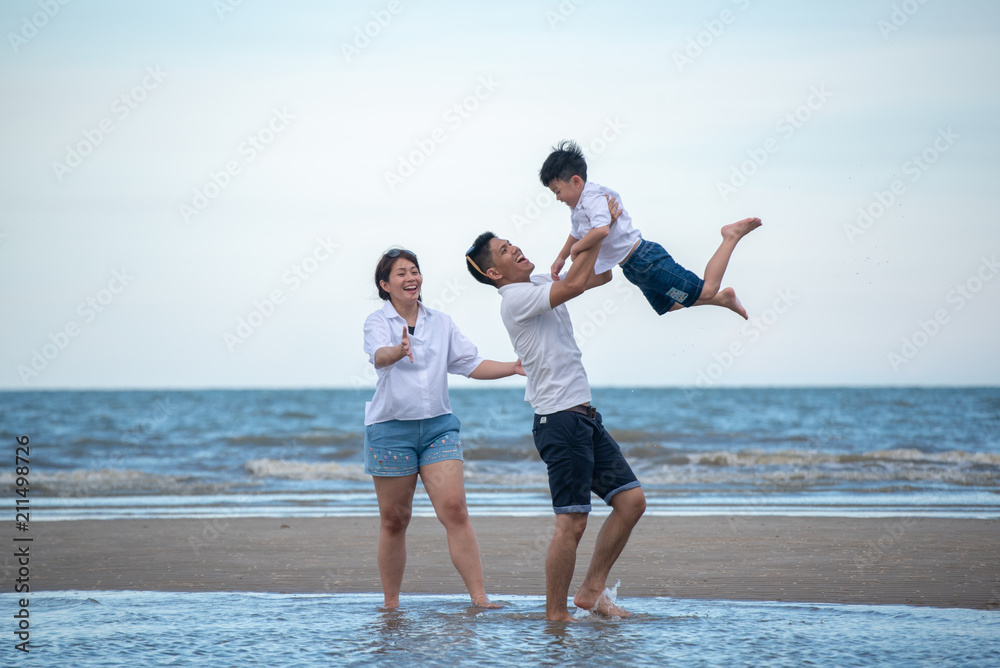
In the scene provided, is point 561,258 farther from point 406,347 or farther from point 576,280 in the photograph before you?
point 406,347

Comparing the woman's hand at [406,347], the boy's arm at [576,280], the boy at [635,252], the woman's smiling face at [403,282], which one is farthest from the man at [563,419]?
the woman's hand at [406,347]

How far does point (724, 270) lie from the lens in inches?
177

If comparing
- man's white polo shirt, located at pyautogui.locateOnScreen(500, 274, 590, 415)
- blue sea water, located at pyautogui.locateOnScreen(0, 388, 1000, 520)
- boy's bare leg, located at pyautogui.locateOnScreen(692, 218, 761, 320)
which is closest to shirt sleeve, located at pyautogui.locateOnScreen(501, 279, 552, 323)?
man's white polo shirt, located at pyautogui.locateOnScreen(500, 274, 590, 415)

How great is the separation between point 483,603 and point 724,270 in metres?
2.12

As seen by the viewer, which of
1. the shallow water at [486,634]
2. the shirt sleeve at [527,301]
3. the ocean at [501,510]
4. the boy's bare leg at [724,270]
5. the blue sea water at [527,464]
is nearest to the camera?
the shallow water at [486,634]

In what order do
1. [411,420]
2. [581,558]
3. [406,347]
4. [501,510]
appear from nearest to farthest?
1. [406,347]
2. [411,420]
3. [581,558]
4. [501,510]

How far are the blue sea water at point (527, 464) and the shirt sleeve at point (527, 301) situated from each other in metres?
5.28

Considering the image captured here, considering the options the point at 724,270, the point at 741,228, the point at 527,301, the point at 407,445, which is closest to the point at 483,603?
the point at 407,445

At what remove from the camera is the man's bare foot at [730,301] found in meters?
4.51

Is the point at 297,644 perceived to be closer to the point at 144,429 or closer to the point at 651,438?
the point at 651,438

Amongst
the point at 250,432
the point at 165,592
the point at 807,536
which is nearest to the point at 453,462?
the point at 165,592

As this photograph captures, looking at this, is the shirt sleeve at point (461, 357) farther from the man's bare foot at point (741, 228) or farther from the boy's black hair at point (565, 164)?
the man's bare foot at point (741, 228)

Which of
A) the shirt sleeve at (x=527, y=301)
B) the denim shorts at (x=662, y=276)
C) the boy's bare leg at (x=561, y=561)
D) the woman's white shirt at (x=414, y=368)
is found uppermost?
the denim shorts at (x=662, y=276)

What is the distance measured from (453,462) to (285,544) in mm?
3178
